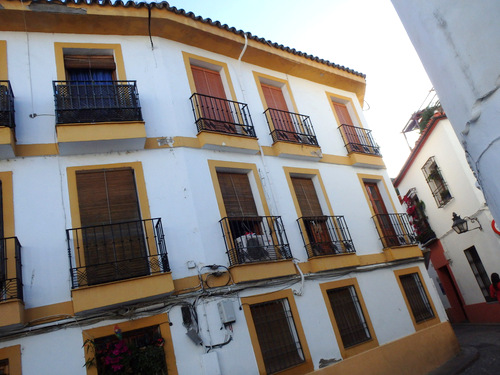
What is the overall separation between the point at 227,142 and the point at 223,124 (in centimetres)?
66

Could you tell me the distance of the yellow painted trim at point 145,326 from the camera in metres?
6.14

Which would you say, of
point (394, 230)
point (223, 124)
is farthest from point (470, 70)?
point (394, 230)

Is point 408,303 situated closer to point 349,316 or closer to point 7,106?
point 349,316

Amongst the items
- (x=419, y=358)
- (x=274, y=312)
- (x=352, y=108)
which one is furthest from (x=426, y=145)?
(x=274, y=312)

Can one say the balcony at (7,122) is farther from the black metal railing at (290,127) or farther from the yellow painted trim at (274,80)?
the yellow painted trim at (274,80)

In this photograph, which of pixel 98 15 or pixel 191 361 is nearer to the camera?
pixel 191 361

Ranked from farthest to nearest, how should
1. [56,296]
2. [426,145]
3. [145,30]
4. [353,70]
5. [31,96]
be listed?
[426,145], [353,70], [145,30], [31,96], [56,296]

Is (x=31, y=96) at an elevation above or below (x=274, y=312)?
above

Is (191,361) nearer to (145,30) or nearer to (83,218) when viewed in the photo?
(83,218)

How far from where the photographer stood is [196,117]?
8.78 meters

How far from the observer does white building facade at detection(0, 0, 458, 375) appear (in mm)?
6336

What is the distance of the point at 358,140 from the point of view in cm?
1217

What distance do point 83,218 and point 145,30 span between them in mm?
4512

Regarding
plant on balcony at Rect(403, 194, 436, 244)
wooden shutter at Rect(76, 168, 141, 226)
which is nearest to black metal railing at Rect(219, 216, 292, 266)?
wooden shutter at Rect(76, 168, 141, 226)
